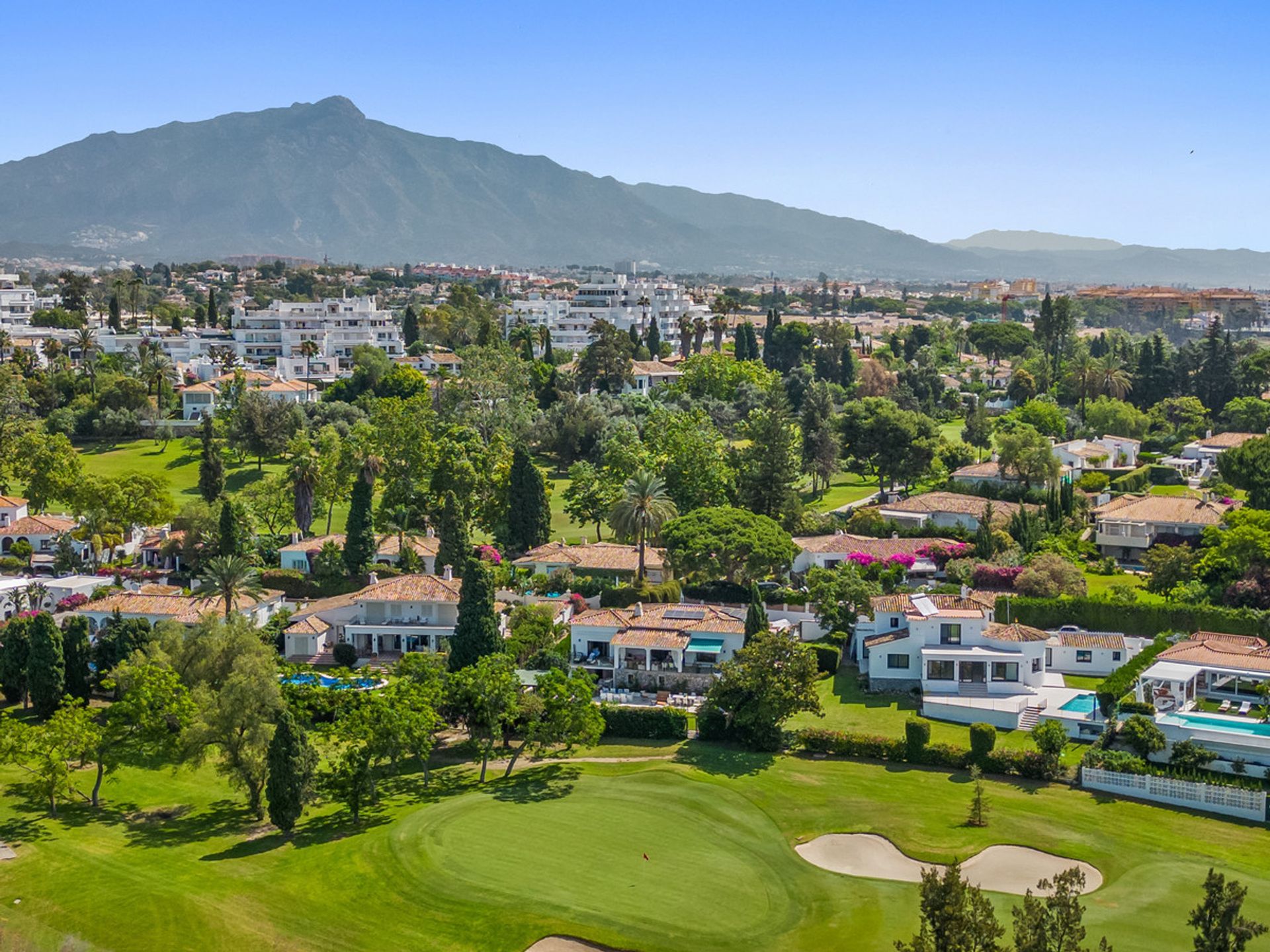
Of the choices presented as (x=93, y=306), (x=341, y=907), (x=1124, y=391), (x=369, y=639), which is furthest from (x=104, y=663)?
(x=93, y=306)

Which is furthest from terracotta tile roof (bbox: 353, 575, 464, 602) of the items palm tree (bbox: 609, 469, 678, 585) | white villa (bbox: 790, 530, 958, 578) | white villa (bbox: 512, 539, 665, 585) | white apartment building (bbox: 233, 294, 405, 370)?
white apartment building (bbox: 233, 294, 405, 370)

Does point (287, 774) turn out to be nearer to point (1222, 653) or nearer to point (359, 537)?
point (359, 537)

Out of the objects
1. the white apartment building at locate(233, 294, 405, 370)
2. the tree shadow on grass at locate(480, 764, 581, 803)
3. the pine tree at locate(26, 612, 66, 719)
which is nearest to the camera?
the tree shadow on grass at locate(480, 764, 581, 803)

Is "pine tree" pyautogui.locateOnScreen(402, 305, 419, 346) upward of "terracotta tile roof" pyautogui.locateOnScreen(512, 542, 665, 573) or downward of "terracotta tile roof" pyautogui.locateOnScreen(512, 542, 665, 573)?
upward

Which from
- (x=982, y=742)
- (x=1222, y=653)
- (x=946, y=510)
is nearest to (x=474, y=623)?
(x=982, y=742)

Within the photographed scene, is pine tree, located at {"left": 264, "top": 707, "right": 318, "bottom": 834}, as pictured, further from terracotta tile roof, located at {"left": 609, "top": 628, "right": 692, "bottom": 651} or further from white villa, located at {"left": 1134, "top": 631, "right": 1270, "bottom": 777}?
white villa, located at {"left": 1134, "top": 631, "right": 1270, "bottom": 777}

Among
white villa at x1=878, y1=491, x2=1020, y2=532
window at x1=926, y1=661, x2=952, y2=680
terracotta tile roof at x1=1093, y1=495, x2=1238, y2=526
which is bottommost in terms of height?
window at x1=926, y1=661, x2=952, y2=680

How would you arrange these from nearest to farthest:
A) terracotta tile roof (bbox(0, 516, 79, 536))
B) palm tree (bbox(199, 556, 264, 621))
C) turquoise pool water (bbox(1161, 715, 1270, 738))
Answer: turquoise pool water (bbox(1161, 715, 1270, 738)), palm tree (bbox(199, 556, 264, 621)), terracotta tile roof (bbox(0, 516, 79, 536))

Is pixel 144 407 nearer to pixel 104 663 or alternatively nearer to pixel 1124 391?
pixel 104 663
